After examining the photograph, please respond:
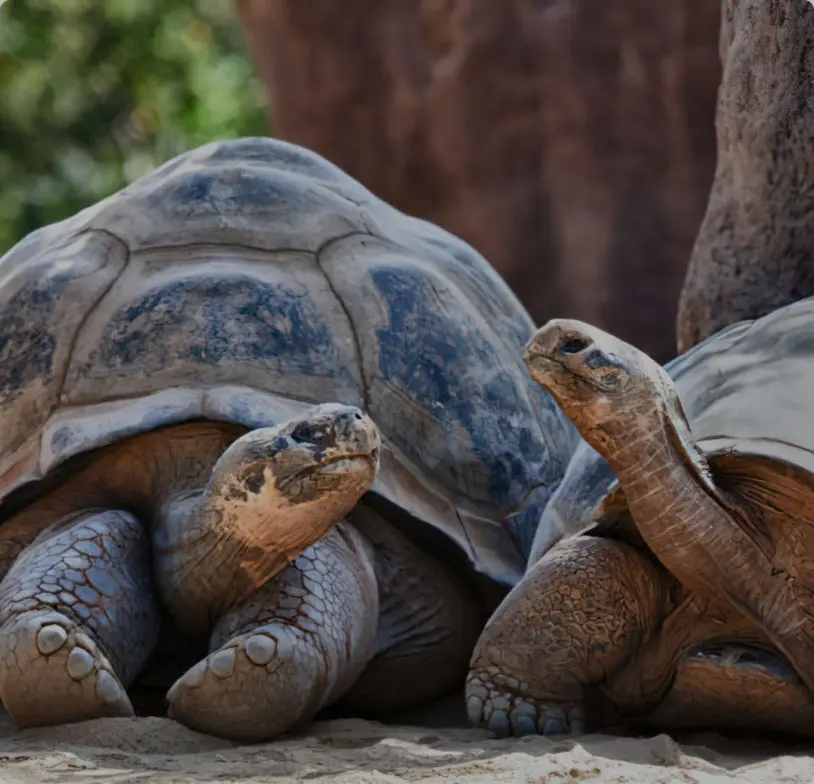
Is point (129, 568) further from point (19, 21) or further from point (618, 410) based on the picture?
point (19, 21)

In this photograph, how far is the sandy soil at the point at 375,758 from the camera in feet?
7.05

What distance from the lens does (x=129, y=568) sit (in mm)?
2807

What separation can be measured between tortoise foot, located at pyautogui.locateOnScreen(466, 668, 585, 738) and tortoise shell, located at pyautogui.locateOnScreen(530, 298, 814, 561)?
12.6 inches

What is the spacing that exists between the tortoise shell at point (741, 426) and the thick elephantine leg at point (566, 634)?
0.27 ft

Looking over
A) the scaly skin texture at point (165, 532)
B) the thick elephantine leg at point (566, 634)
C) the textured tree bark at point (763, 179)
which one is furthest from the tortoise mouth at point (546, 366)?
the textured tree bark at point (763, 179)

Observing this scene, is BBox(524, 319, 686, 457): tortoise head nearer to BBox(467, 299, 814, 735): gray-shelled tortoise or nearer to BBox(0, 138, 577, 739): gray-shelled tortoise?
BBox(467, 299, 814, 735): gray-shelled tortoise

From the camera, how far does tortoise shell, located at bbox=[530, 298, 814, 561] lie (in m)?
2.54

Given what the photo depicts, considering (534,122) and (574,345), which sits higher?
(534,122)

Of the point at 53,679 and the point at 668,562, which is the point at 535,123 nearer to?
the point at 668,562

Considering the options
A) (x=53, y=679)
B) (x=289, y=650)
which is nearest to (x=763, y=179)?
(x=289, y=650)

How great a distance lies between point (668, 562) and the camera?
2588mm

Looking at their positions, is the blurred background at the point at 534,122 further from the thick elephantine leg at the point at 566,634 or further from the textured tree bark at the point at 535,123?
the thick elephantine leg at the point at 566,634

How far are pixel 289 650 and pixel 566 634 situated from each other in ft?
1.67

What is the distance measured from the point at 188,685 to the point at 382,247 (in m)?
1.39
